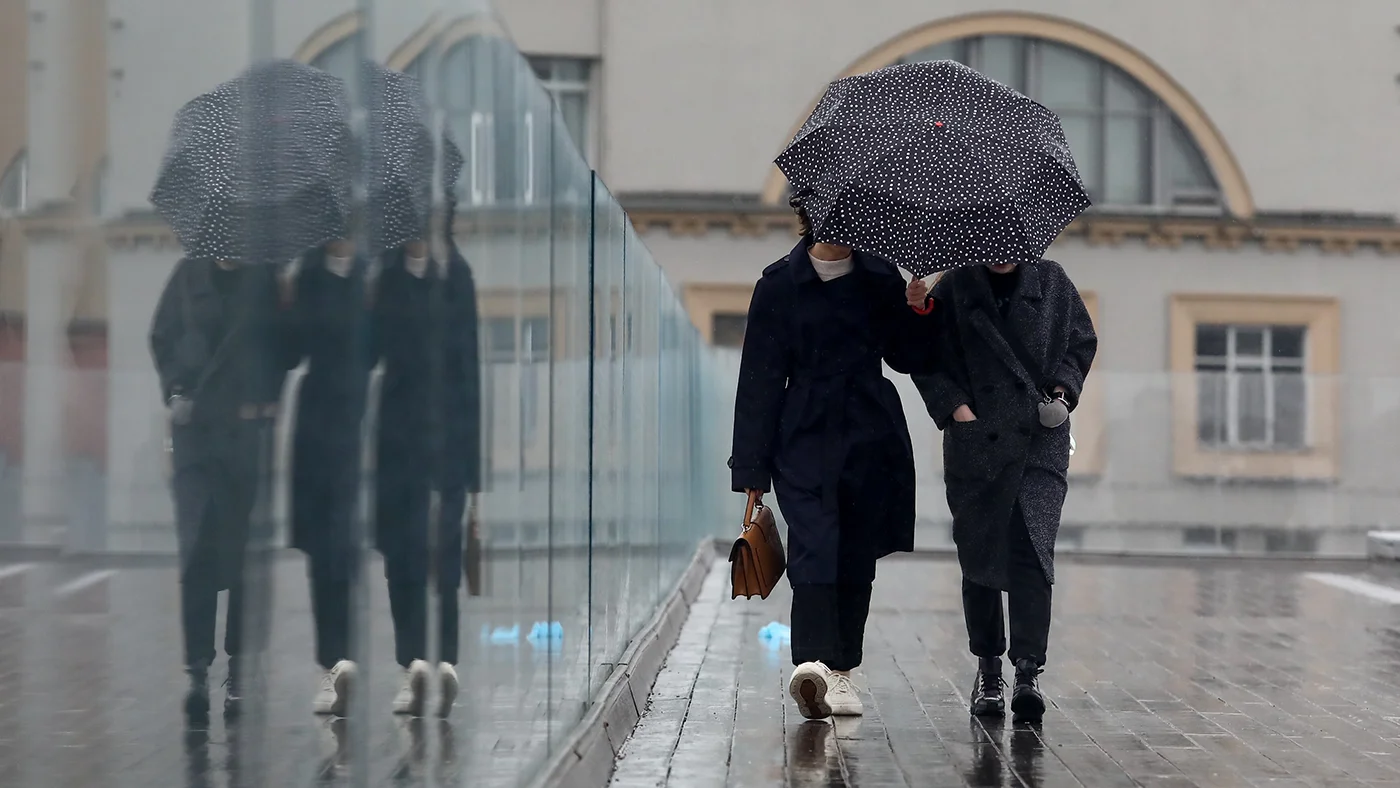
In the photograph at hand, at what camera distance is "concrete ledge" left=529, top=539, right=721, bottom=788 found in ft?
17.0

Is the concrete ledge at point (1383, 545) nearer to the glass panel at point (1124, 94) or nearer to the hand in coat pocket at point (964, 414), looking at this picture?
the glass panel at point (1124, 94)

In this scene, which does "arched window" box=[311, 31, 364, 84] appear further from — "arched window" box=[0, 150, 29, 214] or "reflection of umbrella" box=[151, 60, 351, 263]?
"arched window" box=[0, 150, 29, 214]

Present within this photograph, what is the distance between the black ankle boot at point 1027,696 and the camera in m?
7.00

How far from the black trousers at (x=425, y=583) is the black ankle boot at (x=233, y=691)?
2.09 ft

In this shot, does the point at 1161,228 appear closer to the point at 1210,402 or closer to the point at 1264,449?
the point at 1210,402

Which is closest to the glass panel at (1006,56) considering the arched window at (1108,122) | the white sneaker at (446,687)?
the arched window at (1108,122)

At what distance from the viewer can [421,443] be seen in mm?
3881

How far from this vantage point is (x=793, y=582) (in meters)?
6.95

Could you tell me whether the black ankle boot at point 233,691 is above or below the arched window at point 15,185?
below

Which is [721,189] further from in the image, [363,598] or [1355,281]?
[363,598]

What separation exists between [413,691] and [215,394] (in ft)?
3.63

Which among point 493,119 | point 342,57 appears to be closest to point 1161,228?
point 493,119

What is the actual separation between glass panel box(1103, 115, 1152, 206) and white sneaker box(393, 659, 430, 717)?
24.9 meters

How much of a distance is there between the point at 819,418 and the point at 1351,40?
22.7 metres
